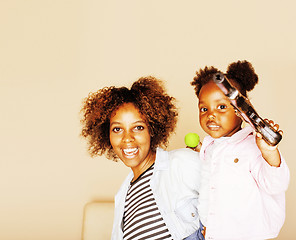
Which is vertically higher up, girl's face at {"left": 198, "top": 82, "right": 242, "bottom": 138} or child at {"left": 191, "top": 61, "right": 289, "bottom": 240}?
girl's face at {"left": 198, "top": 82, "right": 242, "bottom": 138}

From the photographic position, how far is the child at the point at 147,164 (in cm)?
106

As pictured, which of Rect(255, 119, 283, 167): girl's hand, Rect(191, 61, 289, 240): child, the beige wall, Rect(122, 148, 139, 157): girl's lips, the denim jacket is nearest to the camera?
Rect(255, 119, 283, 167): girl's hand

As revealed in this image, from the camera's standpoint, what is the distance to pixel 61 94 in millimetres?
1989

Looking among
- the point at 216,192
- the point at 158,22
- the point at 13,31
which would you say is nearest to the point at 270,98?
the point at 158,22

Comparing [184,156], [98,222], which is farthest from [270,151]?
[98,222]

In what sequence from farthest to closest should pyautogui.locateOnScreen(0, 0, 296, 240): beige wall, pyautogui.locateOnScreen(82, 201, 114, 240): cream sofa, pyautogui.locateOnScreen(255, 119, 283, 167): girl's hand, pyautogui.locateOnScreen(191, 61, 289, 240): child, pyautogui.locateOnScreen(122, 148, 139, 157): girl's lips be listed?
pyautogui.locateOnScreen(0, 0, 296, 240): beige wall → pyautogui.locateOnScreen(82, 201, 114, 240): cream sofa → pyautogui.locateOnScreen(122, 148, 139, 157): girl's lips → pyautogui.locateOnScreen(191, 61, 289, 240): child → pyautogui.locateOnScreen(255, 119, 283, 167): girl's hand

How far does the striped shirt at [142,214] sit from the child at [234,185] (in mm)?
153

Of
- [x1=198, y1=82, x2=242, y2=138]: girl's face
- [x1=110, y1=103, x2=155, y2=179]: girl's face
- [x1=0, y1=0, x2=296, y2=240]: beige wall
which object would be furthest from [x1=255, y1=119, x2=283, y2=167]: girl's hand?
[x1=0, y1=0, x2=296, y2=240]: beige wall

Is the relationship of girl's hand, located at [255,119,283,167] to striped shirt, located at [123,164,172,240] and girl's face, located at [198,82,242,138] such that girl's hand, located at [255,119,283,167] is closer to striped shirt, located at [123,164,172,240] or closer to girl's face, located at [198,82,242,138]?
girl's face, located at [198,82,242,138]

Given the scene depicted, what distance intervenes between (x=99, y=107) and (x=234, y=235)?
0.69 metres

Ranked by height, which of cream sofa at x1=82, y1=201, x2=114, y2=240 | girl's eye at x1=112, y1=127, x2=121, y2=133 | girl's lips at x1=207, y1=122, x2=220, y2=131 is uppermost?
girl's lips at x1=207, y1=122, x2=220, y2=131

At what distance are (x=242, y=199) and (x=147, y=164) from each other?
1.31 ft

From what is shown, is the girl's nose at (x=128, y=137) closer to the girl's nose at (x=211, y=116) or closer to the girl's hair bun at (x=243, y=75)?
the girl's nose at (x=211, y=116)

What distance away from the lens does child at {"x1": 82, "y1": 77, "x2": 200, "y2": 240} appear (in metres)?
1.06
